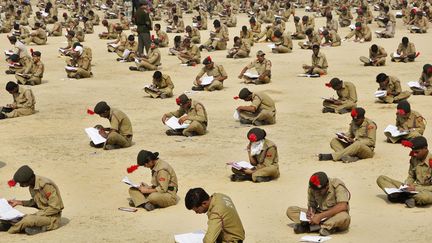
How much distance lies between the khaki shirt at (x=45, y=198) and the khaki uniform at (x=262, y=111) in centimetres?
844

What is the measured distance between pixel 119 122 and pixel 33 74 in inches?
402

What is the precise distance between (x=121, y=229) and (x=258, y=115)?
8.21 meters

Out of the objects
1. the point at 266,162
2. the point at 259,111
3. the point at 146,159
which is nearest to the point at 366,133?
the point at 266,162

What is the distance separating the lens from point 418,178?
13773mm

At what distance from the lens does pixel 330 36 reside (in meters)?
36.0

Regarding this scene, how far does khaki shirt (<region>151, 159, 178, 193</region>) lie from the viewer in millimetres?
13945

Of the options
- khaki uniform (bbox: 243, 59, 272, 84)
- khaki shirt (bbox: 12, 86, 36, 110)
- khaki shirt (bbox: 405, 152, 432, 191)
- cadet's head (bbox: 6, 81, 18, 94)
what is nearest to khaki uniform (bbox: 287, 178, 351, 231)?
khaki shirt (bbox: 405, 152, 432, 191)

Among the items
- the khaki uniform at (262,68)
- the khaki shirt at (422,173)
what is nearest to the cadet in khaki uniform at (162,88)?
the khaki uniform at (262,68)

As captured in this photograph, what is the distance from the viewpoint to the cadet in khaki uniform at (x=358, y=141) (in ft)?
54.9

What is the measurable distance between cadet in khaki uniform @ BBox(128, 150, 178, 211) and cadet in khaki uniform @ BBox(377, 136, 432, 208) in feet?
12.2

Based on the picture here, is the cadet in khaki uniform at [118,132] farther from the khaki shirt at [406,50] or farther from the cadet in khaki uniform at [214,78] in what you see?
the khaki shirt at [406,50]

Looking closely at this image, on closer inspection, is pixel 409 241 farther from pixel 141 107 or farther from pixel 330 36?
pixel 330 36

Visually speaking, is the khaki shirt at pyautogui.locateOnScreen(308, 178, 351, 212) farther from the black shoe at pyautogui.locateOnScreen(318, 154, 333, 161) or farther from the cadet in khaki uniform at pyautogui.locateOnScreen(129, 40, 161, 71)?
the cadet in khaki uniform at pyautogui.locateOnScreen(129, 40, 161, 71)

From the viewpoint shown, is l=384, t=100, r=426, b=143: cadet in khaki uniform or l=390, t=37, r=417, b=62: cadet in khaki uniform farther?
l=390, t=37, r=417, b=62: cadet in khaki uniform
